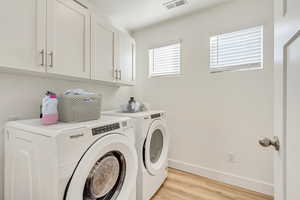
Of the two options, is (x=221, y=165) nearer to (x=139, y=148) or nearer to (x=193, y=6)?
(x=139, y=148)

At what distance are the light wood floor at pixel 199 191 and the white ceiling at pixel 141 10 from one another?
2.38 metres

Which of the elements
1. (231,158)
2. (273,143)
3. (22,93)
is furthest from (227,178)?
(22,93)

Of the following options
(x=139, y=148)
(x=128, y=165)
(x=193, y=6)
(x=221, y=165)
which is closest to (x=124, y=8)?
(x=193, y=6)

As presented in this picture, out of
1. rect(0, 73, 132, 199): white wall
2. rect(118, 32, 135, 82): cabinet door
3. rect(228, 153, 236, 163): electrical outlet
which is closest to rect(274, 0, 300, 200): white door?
rect(228, 153, 236, 163): electrical outlet

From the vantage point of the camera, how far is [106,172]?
113 cm

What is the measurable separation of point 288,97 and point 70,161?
3.48ft

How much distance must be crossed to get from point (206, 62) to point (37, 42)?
1.94 meters

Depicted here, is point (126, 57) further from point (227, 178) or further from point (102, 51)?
point (227, 178)

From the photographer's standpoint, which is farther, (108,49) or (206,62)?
(206,62)

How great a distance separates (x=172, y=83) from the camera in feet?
7.88

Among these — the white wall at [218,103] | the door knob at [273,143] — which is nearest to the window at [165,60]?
the white wall at [218,103]

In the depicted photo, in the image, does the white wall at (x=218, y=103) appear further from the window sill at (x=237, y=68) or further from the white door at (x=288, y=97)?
the white door at (x=288, y=97)

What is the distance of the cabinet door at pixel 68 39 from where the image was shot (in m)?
1.23

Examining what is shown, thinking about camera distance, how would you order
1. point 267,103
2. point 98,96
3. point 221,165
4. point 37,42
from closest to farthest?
point 37,42
point 98,96
point 267,103
point 221,165
